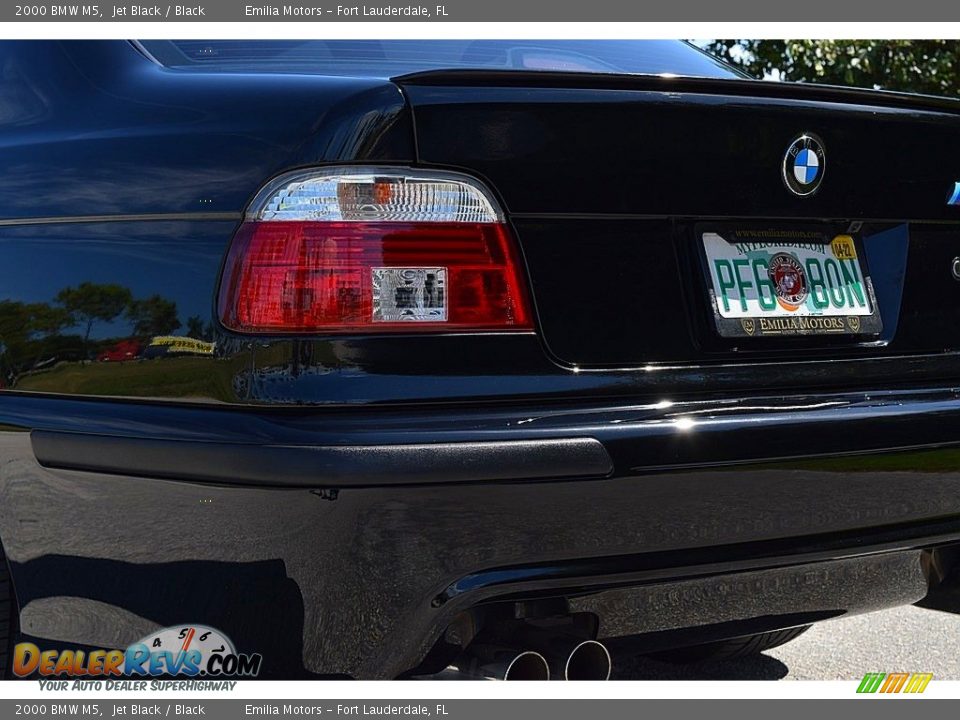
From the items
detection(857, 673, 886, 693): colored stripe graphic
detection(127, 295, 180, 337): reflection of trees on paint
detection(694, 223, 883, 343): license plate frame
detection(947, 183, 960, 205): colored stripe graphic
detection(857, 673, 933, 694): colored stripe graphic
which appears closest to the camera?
detection(127, 295, 180, 337): reflection of trees on paint

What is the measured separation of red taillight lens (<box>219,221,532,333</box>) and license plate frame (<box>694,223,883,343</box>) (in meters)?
0.41

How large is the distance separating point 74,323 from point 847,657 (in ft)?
7.24

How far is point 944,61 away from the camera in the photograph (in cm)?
854

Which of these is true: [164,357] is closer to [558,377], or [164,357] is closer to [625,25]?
[558,377]

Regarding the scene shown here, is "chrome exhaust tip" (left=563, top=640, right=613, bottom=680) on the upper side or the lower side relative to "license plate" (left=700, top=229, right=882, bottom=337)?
lower

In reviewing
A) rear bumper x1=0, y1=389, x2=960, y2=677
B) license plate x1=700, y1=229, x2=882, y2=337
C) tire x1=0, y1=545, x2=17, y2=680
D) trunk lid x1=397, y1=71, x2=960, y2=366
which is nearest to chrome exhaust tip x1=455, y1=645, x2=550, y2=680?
rear bumper x1=0, y1=389, x2=960, y2=677


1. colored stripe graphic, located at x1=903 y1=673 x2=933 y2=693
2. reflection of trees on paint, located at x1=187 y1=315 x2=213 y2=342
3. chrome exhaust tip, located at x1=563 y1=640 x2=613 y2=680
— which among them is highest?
reflection of trees on paint, located at x1=187 y1=315 x2=213 y2=342

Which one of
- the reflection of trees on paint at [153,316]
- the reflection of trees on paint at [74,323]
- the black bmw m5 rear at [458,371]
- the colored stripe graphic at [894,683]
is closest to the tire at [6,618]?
the black bmw m5 rear at [458,371]

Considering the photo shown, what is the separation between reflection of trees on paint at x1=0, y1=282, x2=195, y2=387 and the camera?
204 cm

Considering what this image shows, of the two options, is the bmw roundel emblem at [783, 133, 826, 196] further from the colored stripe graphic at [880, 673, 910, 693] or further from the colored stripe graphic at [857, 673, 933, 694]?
the colored stripe graphic at [880, 673, 910, 693]

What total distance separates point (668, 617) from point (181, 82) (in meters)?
1.30

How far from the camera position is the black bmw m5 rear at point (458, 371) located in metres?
1.85

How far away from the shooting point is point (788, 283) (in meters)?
2.21
